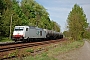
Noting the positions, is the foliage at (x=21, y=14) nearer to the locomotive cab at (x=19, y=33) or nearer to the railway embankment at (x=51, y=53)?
the locomotive cab at (x=19, y=33)

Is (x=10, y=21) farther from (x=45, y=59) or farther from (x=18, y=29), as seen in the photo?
(x=45, y=59)

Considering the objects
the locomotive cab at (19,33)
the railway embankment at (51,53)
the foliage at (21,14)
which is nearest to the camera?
the railway embankment at (51,53)

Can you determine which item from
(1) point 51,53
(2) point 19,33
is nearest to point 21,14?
(2) point 19,33

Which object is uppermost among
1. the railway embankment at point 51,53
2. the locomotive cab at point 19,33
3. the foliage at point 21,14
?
the foliage at point 21,14

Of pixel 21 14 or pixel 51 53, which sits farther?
pixel 21 14

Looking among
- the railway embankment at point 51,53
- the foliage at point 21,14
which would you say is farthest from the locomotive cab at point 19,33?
the foliage at point 21,14

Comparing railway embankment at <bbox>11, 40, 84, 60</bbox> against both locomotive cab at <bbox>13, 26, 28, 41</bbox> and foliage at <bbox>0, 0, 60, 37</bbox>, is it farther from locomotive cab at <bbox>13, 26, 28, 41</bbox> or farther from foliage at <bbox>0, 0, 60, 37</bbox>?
foliage at <bbox>0, 0, 60, 37</bbox>

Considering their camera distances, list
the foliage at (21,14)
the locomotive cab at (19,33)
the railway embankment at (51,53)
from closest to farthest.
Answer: the railway embankment at (51,53), the locomotive cab at (19,33), the foliage at (21,14)

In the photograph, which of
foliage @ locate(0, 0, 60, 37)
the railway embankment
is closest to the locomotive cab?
the railway embankment

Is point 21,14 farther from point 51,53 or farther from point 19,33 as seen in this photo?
point 51,53

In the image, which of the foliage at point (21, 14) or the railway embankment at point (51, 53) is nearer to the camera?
the railway embankment at point (51, 53)

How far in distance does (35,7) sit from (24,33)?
241ft

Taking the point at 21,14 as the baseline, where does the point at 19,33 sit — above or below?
below

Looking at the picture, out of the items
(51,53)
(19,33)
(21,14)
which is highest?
(21,14)
